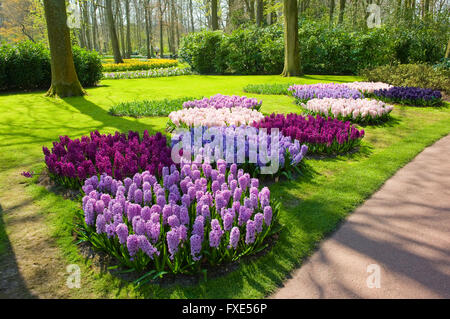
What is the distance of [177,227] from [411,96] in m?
9.87

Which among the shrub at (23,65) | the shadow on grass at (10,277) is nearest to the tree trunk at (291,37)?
the shrub at (23,65)

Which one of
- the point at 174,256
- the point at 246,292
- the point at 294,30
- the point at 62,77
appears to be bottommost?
the point at 246,292

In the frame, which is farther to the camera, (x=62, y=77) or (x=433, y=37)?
(x=433, y=37)

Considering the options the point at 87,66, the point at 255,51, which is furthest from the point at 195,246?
the point at 255,51

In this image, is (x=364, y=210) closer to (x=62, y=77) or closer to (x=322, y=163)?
(x=322, y=163)

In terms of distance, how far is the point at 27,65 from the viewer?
13945mm

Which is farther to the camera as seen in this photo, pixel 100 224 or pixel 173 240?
pixel 100 224

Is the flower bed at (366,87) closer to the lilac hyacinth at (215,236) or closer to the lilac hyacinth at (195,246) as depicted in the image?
the lilac hyacinth at (215,236)

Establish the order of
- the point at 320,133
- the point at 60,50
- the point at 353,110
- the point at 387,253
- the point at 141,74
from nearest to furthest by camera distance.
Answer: the point at 387,253
the point at 320,133
the point at 353,110
the point at 60,50
the point at 141,74

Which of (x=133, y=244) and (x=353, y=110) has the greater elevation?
(x=353, y=110)

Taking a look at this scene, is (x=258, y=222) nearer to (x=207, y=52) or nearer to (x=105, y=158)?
(x=105, y=158)

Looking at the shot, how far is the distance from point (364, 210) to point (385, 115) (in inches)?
207

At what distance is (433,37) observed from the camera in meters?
19.2

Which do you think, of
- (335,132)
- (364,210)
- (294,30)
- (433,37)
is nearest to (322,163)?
(335,132)
